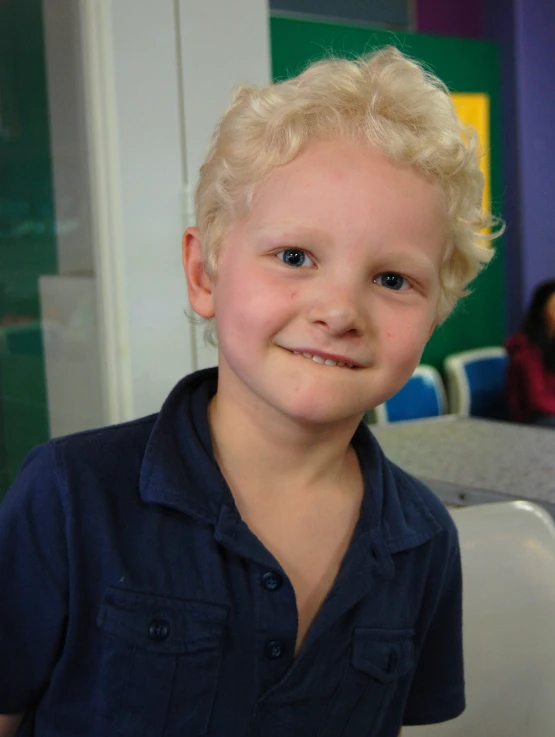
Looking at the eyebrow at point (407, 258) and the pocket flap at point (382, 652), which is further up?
the eyebrow at point (407, 258)

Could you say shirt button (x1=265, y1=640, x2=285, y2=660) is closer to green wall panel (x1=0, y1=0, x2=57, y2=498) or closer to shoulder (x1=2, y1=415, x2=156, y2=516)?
shoulder (x1=2, y1=415, x2=156, y2=516)

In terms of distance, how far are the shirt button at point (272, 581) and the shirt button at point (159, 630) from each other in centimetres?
8

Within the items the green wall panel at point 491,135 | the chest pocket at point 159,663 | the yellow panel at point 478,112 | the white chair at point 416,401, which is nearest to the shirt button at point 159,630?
the chest pocket at point 159,663

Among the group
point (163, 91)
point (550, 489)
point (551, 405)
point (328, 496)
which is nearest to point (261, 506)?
point (328, 496)

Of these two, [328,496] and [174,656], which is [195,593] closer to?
[174,656]

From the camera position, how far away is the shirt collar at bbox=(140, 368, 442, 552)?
76 centimetres

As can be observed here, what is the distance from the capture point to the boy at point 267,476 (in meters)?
0.71

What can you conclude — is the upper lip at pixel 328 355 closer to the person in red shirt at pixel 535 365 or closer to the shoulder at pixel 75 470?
the shoulder at pixel 75 470

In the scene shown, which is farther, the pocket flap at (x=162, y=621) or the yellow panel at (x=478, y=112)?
the yellow panel at (x=478, y=112)

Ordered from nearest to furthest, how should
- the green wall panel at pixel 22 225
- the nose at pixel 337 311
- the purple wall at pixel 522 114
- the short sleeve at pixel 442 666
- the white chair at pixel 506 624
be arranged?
the nose at pixel 337 311 < the short sleeve at pixel 442 666 < the white chair at pixel 506 624 < the green wall panel at pixel 22 225 < the purple wall at pixel 522 114

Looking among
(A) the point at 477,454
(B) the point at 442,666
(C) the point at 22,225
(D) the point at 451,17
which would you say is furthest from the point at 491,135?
(B) the point at 442,666

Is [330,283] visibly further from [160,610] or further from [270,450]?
[160,610]

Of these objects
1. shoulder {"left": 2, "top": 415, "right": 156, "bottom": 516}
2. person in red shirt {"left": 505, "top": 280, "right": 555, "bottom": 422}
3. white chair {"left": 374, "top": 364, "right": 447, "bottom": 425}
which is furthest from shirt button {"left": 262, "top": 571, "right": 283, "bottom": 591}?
person in red shirt {"left": 505, "top": 280, "right": 555, "bottom": 422}

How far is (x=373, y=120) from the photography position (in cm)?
74
